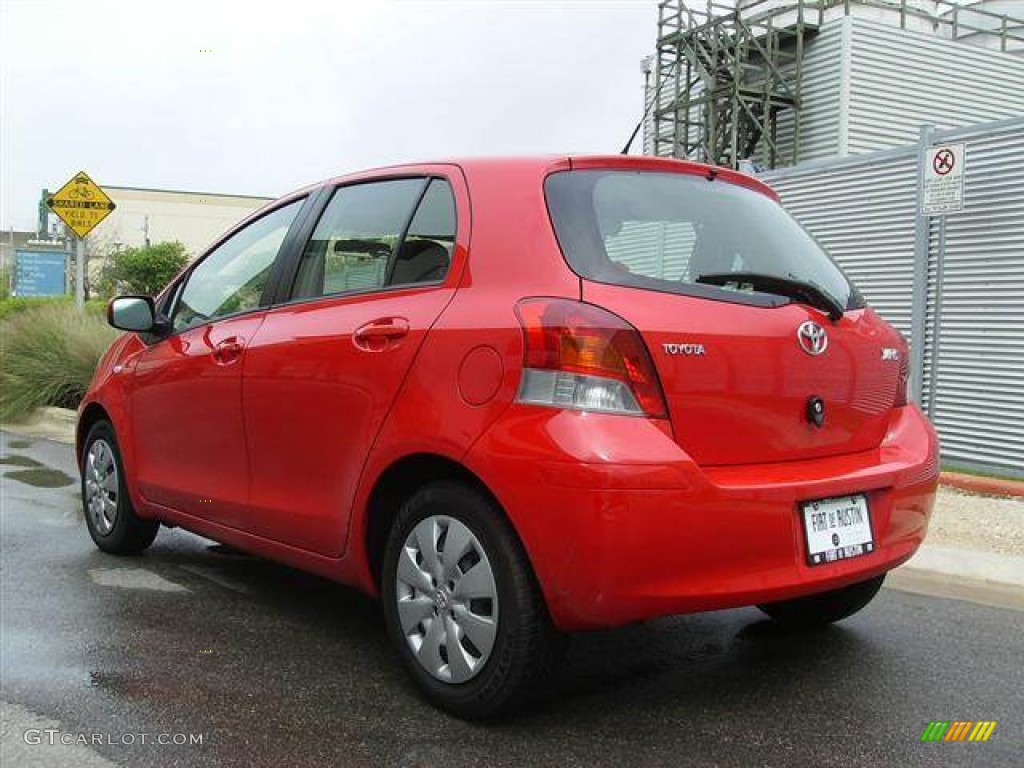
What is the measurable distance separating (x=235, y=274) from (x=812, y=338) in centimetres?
253

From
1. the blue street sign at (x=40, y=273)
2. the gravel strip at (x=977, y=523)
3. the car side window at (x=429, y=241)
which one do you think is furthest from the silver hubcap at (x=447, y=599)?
the blue street sign at (x=40, y=273)

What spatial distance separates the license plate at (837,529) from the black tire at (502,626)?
2.65 ft

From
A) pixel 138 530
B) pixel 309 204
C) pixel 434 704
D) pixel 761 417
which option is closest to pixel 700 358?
pixel 761 417

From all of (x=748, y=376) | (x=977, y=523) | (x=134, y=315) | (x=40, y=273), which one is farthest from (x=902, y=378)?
(x=40, y=273)

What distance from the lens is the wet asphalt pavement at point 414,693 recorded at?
2838mm

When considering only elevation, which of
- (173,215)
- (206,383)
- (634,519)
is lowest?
(634,519)

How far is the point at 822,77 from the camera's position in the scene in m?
17.9

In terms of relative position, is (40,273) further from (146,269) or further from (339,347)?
(339,347)

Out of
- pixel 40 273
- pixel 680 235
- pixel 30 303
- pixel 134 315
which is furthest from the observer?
pixel 40 273

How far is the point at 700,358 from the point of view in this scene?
9.24ft

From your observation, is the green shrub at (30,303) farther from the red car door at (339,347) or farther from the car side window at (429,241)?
the car side window at (429,241)

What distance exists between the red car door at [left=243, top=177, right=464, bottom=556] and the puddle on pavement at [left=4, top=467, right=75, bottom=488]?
14.3 ft

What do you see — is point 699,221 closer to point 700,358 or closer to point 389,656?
point 700,358

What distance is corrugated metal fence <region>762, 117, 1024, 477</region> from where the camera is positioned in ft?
25.6
